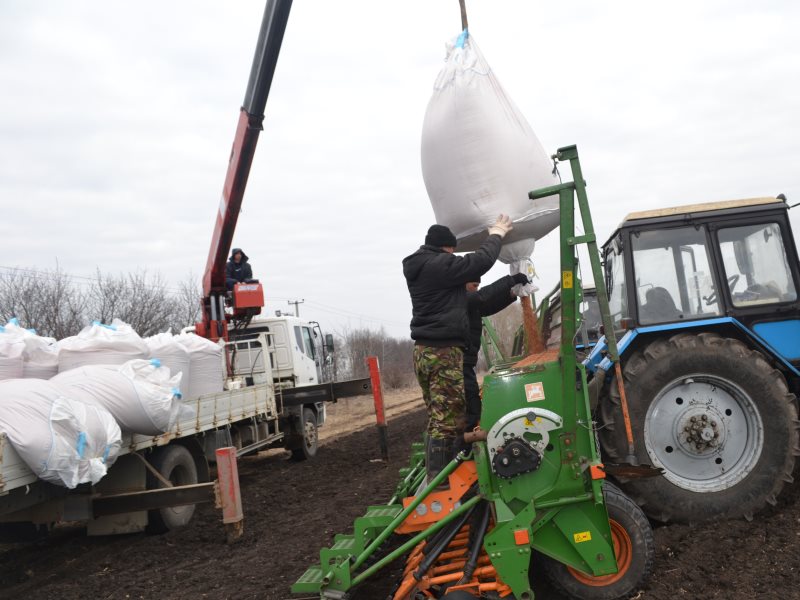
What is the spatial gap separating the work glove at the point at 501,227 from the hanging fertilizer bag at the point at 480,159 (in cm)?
10

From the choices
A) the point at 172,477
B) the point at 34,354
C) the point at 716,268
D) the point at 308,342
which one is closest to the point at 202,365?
the point at 172,477

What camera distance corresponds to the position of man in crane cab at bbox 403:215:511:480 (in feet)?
11.9

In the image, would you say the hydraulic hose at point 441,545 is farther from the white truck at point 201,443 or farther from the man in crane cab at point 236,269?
the man in crane cab at point 236,269

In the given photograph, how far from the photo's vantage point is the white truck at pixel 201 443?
16.8ft

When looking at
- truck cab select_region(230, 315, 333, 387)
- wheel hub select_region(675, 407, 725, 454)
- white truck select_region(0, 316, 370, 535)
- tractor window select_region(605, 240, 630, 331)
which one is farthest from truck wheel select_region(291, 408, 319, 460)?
wheel hub select_region(675, 407, 725, 454)

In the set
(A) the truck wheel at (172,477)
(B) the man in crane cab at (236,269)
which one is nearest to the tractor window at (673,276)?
(A) the truck wheel at (172,477)

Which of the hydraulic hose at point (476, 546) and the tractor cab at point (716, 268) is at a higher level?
the tractor cab at point (716, 268)

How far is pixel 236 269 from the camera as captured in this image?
934 centimetres

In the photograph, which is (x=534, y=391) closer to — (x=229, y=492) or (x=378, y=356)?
(x=229, y=492)

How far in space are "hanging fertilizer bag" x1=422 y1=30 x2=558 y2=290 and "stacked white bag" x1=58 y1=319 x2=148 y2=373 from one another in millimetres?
3484

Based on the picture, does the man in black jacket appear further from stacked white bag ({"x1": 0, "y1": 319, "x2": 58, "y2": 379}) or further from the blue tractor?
stacked white bag ({"x1": 0, "y1": 319, "x2": 58, "y2": 379})

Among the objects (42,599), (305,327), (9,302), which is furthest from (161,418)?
(9,302)

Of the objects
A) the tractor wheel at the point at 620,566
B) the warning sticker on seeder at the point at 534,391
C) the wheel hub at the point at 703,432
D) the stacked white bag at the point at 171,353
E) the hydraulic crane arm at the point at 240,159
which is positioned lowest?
the tractor wheel at the point at 620,566

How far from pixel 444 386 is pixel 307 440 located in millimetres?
7283
